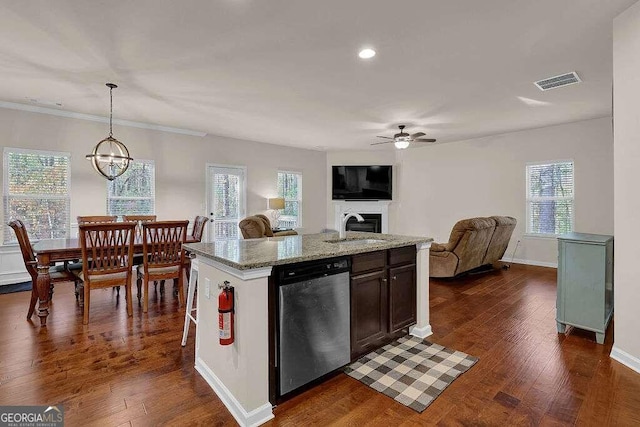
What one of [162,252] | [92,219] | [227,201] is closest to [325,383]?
[162,252]

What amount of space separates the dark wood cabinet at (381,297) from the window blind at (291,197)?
5.24 m

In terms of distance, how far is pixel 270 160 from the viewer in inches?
296

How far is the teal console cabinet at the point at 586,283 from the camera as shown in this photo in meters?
2.78

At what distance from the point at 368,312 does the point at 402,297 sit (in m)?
0.47

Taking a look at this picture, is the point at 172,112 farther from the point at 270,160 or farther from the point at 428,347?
the point at 428,347

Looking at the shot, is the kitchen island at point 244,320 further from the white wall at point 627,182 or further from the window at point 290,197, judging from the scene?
the window at point 290,197

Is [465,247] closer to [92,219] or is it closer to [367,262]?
[367,262]

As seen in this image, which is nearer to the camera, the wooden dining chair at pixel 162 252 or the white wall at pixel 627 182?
the white wall at pixel 627 182

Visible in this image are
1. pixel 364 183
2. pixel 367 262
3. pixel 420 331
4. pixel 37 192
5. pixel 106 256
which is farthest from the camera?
pixel 364 183

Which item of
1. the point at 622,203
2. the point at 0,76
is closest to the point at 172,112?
the point at 0,76

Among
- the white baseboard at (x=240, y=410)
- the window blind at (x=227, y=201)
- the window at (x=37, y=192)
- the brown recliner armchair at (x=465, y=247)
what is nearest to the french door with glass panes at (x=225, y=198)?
the window blind at (x=227, y=201)

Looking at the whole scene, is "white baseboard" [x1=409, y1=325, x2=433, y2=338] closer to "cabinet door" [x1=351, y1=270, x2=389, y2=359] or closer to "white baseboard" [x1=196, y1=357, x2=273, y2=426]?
"cabinet door" [x1=351, y1=270, x2=389, y2=359]
